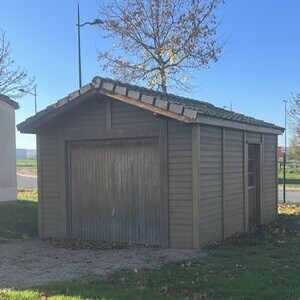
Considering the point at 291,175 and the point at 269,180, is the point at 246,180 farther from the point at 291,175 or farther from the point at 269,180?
the point at 291,175

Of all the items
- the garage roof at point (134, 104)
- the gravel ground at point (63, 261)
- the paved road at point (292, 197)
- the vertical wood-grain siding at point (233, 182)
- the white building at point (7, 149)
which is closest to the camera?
the gravel ground at point (63, 261)

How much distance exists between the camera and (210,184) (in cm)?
1016

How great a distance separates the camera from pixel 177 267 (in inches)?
309

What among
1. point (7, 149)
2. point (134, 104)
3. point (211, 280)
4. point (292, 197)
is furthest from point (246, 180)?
point (292, 197)

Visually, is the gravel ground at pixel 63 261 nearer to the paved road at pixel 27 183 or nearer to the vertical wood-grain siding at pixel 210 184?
the vertical wood-grain siding at pixel 210 184

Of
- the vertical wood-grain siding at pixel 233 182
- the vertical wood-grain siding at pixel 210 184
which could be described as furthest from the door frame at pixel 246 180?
the vertical wood-grain siding at pixel 210 184

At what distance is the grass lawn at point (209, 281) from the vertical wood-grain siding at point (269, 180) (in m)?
4.04

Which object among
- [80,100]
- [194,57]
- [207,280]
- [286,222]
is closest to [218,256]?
[207,280]

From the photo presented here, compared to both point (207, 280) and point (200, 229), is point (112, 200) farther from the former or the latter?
point (207, 280)

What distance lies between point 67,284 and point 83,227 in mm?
4340

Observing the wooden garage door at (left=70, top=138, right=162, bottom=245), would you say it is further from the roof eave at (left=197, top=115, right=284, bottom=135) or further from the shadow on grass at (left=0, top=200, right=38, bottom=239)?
the shadow on grass at (left=0, top=200, right=38, bottom=239)

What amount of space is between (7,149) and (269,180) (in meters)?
8.82

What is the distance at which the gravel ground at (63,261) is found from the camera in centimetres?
736

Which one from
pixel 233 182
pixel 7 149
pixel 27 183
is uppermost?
pixel 7 149
